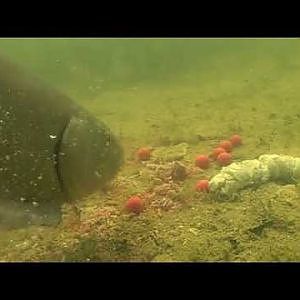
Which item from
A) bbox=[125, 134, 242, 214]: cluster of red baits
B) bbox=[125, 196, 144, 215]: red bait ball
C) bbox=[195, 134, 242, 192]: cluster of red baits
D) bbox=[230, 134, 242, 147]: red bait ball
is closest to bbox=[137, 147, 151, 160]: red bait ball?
bbox=[125, 134, 242, 214]: cluster of red baits

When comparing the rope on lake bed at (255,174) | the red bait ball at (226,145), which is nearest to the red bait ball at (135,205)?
the rope on lake bed at (255,174)

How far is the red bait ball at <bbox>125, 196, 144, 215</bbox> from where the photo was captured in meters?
3.78

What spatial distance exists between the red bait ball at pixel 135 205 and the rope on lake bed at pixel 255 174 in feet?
2.33

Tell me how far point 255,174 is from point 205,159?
87cm

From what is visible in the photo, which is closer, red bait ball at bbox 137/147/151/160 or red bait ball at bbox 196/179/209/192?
red bait ball at bbox 196/179/209/192

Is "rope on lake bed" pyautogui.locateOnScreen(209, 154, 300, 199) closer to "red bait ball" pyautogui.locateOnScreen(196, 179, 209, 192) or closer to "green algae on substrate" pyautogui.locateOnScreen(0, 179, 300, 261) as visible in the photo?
"red bait ball" pyautogui.locateOnScreen(196, 179, 209, 192)

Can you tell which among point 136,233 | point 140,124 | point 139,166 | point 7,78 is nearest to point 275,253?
point 136,233

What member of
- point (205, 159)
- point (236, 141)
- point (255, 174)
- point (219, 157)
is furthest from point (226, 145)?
point (255, 174)

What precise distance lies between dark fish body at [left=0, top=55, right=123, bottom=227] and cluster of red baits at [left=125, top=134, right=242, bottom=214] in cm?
59

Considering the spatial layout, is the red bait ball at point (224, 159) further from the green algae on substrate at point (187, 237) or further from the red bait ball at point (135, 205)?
the red bait ball at point (135, 205)

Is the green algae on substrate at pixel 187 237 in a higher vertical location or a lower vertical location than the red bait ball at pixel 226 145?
lower

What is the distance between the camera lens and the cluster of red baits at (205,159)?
12.6 feet

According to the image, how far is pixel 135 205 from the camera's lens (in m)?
3.81

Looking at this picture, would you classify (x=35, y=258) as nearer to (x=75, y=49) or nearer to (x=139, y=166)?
(x=139, y=166)
